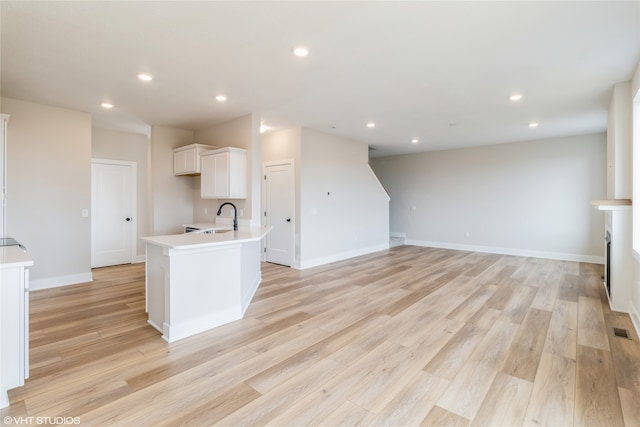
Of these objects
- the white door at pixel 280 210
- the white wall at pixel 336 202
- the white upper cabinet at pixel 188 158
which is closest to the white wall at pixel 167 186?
the white upper cabinet at pixel 188 158

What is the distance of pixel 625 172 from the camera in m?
3.56

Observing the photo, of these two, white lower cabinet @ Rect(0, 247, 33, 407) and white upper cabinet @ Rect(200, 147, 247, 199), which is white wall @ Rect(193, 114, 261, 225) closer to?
white upper cabinet @ Rect(200, 147, 247, 199)

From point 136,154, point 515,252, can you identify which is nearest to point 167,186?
point 136,154

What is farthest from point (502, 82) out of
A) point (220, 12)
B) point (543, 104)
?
point (220, 12)

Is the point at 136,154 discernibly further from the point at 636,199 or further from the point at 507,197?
the point at 507,197

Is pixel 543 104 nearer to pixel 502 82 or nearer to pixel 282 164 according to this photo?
pixel 502 82

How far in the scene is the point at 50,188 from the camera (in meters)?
4.47

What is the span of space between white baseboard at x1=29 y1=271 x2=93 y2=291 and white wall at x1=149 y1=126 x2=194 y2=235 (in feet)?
3.96

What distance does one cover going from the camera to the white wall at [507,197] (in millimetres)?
6355

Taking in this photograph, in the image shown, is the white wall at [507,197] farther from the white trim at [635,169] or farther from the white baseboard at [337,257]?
the white trim at [635,169]

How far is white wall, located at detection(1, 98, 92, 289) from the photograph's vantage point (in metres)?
4.19

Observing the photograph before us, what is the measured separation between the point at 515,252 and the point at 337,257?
14.2ft

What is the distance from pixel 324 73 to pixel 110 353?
3.36 metres

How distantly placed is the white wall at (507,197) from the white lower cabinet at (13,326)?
27.1 ft
